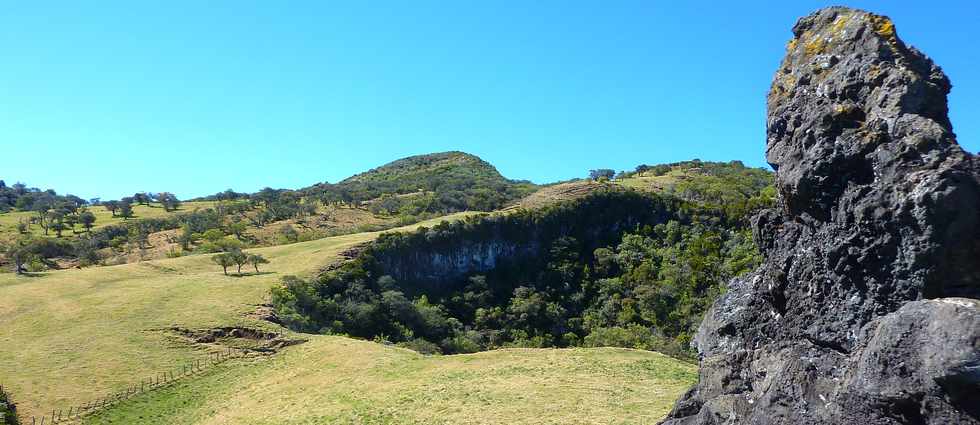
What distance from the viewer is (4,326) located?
144ft

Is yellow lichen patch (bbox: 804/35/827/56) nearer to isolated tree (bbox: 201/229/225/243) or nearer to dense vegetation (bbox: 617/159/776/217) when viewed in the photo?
dense vegetation (bbox: 617/159/776/217)

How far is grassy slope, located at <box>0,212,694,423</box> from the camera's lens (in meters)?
26.0

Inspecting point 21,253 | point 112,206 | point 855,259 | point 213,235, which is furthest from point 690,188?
point 112,206

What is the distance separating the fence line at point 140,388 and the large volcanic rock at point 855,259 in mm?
33893

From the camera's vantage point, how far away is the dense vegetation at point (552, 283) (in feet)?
211

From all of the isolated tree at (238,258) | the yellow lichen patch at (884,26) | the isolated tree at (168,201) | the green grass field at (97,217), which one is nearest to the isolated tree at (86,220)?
the green grass field at (97,217)

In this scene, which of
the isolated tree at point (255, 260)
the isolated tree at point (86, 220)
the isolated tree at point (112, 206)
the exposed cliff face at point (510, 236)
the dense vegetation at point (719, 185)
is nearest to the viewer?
the isolated tree at point (255, 260)

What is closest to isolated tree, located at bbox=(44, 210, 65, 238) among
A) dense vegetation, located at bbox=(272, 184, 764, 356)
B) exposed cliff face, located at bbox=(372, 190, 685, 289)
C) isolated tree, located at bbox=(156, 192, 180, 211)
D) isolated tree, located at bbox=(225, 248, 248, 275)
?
isolated tree, located at bbox=(156, 192, 180, 211)

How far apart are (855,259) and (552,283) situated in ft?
294

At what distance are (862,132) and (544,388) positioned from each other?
70.0 ft

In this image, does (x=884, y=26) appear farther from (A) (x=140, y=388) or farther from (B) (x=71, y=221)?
(B) (x=71, y=221)

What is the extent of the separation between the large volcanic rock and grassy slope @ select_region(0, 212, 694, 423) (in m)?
14.4

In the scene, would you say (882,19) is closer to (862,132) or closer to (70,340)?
(862,132)

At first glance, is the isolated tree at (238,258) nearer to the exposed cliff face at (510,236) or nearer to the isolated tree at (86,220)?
the exposed cliff face at (510,236)
